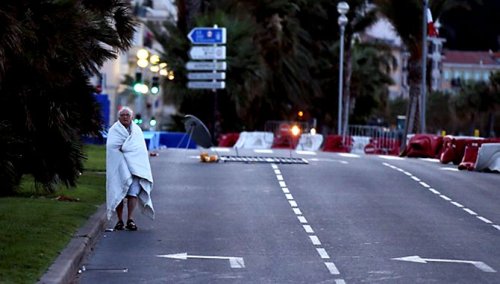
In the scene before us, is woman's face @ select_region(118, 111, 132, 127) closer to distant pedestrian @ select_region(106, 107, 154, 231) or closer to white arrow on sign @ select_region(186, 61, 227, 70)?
distant pedestrian @ select_region(106, 107, 154, 231)

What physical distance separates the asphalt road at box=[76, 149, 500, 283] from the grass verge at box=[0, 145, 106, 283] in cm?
53

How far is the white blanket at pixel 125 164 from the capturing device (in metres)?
19.5

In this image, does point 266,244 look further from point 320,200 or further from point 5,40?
point 320,200

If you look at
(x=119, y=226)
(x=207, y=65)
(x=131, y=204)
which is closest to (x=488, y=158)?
(x=207, y=65)

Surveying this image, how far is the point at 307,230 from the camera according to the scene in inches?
784

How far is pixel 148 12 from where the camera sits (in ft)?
335

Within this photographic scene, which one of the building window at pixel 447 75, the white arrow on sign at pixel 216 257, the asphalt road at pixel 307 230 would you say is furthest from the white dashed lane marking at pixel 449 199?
the building window at pixel 447 75

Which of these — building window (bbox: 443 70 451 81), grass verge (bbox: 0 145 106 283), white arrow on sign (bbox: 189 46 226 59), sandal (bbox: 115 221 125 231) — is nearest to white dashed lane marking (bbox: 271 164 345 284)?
sandal (bbox: 115 221 125 231)

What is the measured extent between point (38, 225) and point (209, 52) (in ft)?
109

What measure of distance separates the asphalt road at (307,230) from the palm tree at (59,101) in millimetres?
1903

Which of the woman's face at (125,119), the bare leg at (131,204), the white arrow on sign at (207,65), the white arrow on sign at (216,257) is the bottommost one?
the white arrow on sign at (216,257)

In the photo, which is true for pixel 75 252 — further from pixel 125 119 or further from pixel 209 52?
pixel 209 52

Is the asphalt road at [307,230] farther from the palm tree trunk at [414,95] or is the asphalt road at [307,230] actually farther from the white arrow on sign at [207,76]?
the palm tree trunk at [414,95]

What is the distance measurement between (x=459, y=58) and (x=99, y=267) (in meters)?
146
